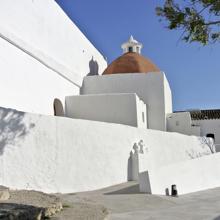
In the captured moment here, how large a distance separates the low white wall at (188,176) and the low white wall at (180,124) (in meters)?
6.18

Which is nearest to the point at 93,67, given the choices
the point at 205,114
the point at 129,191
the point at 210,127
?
the point at 210,127

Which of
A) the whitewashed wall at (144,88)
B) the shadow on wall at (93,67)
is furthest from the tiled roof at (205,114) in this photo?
the shadow on wall at (93,67)

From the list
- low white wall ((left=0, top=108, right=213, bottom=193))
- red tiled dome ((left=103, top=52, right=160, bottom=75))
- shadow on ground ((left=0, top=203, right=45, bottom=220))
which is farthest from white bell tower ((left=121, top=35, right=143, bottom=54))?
shadow on ground ((left=0, top=203, right=45, bottom=220))

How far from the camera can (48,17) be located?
16.8m

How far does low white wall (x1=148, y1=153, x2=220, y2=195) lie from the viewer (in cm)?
1112

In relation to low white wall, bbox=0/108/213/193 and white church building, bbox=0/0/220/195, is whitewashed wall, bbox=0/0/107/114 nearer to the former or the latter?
white church building, bbox=0/0/220/195

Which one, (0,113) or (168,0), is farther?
(0,113)

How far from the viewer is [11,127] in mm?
8633

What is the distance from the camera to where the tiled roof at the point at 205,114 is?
1075 inches

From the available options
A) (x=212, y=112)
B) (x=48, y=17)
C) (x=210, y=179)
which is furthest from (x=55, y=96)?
(x=212, y=112)

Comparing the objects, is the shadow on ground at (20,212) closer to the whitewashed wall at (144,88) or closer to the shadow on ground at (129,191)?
the shadow on ground at (129,191)

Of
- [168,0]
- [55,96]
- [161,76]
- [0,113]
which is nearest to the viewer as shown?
[168,0]

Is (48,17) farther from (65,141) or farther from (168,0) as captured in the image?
(168,0)

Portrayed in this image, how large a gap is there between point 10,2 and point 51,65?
3.33 meters
